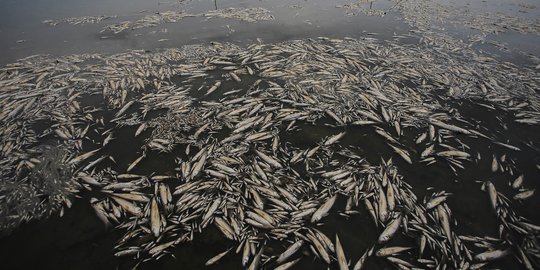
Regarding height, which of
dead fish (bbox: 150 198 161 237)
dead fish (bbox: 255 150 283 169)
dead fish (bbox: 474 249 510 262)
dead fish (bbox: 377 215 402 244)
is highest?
dead fish (bbox: 255 150 283 169)

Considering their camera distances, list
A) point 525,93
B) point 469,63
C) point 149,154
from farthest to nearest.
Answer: point 469,63, point 525,93, point 149,154

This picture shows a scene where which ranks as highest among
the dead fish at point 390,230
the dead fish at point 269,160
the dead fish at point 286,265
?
the dead fish at point 269,160

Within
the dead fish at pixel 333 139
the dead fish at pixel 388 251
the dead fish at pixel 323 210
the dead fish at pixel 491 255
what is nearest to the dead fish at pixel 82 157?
the dead fish at pixel 323 210

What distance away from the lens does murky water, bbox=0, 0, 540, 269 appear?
388cm

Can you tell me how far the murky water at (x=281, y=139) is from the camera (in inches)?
153

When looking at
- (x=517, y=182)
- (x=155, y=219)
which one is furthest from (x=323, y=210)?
(x=517, y=182)

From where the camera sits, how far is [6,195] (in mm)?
4641

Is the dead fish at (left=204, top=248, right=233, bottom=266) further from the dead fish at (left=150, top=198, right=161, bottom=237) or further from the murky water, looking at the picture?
the dead fish at (left=150, top=198, right=161, bottom=237)

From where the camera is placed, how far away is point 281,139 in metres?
5.95

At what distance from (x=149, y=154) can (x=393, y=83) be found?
732 centimetres

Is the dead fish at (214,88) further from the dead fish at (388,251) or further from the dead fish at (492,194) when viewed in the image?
the dead fish at (492,194)

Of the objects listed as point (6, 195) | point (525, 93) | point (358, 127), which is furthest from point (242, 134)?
point (525, 93)

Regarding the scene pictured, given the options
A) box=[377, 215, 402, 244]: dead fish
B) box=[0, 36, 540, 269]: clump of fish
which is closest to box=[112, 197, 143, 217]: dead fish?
box=[0, 36, 540, 269]: clump of fish

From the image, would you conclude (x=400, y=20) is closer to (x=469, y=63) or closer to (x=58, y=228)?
(x=469, y=63)
